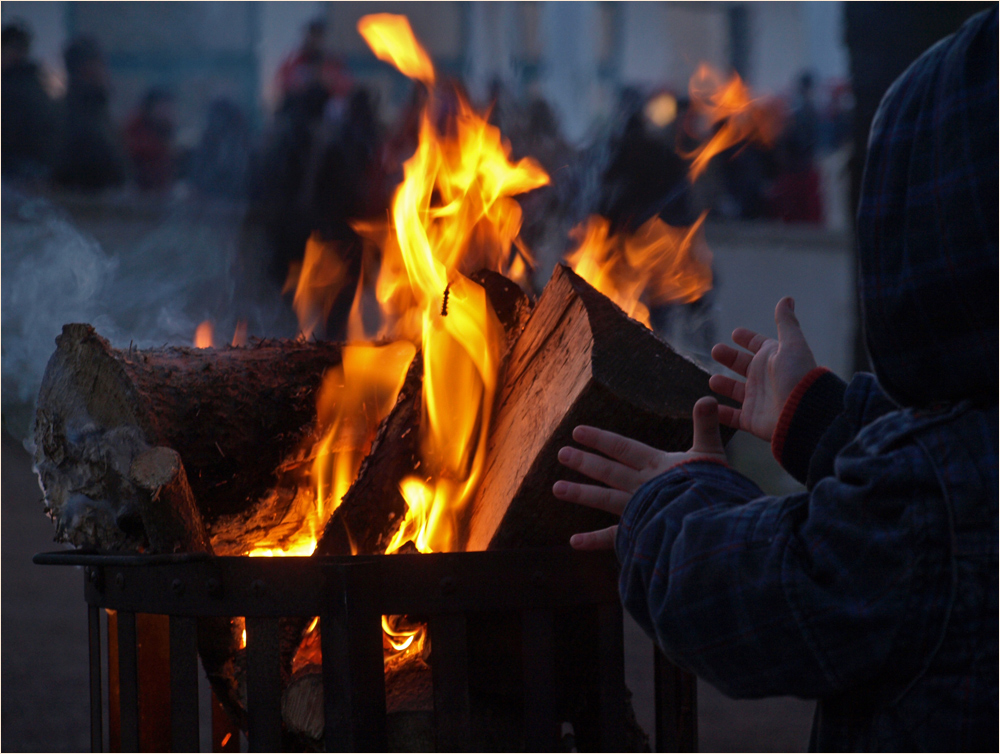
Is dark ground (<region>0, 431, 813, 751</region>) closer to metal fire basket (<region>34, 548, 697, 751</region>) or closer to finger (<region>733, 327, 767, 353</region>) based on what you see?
metal fire basket (<region>34, 548, 697, 751</region>)

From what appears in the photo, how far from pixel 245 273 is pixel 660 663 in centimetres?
452

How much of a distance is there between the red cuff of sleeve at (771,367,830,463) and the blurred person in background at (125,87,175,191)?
634cm

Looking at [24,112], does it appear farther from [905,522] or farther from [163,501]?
[905,522]

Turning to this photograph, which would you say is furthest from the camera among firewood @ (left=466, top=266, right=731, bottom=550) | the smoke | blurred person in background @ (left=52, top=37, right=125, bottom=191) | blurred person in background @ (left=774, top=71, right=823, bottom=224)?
blurred person in background @ (left=774, top=71, right=823, bottom=224)

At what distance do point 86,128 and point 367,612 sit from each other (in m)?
6.14

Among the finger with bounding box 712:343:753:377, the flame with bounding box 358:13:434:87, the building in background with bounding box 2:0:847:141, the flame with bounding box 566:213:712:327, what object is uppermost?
the building in background with bounding box 2:0:847:141

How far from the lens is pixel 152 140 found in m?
6.90

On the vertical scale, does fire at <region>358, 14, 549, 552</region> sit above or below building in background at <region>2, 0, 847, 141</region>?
below

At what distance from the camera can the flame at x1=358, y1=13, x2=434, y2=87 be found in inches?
86.7

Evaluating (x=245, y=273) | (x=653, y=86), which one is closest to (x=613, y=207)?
(x=653, y=86)

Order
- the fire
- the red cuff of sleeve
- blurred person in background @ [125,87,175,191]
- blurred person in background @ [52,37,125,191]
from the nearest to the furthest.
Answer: the red cuff of sleeve
the fire
blurred person in background @ [52,37,125,191]
blurred person in background @ [125,87,175,191]

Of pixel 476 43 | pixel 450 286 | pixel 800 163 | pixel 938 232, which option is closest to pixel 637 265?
pixel 450 286

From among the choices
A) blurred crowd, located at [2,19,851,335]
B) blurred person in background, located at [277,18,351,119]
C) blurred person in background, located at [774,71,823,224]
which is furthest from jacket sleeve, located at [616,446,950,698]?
blurred person in background, located at [774,71,823,224]

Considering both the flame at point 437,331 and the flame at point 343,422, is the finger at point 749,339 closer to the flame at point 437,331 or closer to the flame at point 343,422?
the flame at point 437,331
